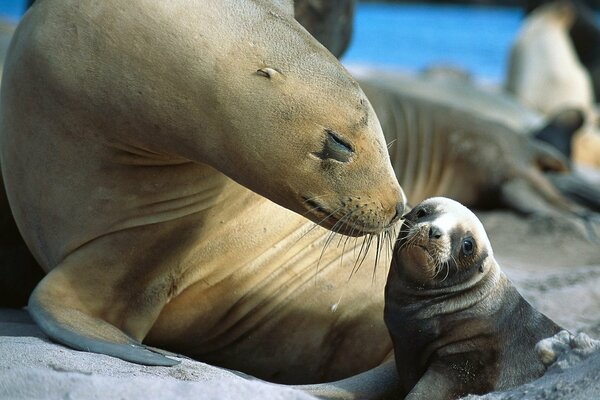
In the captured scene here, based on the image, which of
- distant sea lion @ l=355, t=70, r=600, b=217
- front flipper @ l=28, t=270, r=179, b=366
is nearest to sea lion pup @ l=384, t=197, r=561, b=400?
front flipper @ l=28, t=270, r=179, b=366

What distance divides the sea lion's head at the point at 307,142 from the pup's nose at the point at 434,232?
322 mm

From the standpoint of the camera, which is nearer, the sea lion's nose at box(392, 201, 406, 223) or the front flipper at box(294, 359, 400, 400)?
the sea lion's nose at box(392, 201, 406, 223)

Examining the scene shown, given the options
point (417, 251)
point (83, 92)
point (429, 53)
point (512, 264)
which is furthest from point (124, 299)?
point (429, 53)

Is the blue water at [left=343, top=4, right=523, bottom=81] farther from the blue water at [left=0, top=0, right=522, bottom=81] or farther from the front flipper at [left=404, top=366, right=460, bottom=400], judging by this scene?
the front flipper at [left=404, top=366, right=460, bottom=400]

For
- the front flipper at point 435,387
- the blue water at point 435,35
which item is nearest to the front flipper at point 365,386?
the front flipper at point 435,387

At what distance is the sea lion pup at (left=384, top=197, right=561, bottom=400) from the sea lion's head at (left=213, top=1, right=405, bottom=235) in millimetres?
353

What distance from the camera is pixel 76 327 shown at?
3289 mm

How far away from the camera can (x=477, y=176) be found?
7.09 metres

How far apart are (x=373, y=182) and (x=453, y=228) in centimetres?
50

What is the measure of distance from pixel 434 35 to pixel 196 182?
70.7 ft

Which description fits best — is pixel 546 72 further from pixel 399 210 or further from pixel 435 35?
pixel 435 35

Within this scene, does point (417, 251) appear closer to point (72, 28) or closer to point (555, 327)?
point (555, 327)

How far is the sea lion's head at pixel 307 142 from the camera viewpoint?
3094 mm

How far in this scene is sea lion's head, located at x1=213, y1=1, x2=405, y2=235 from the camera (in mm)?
3094
